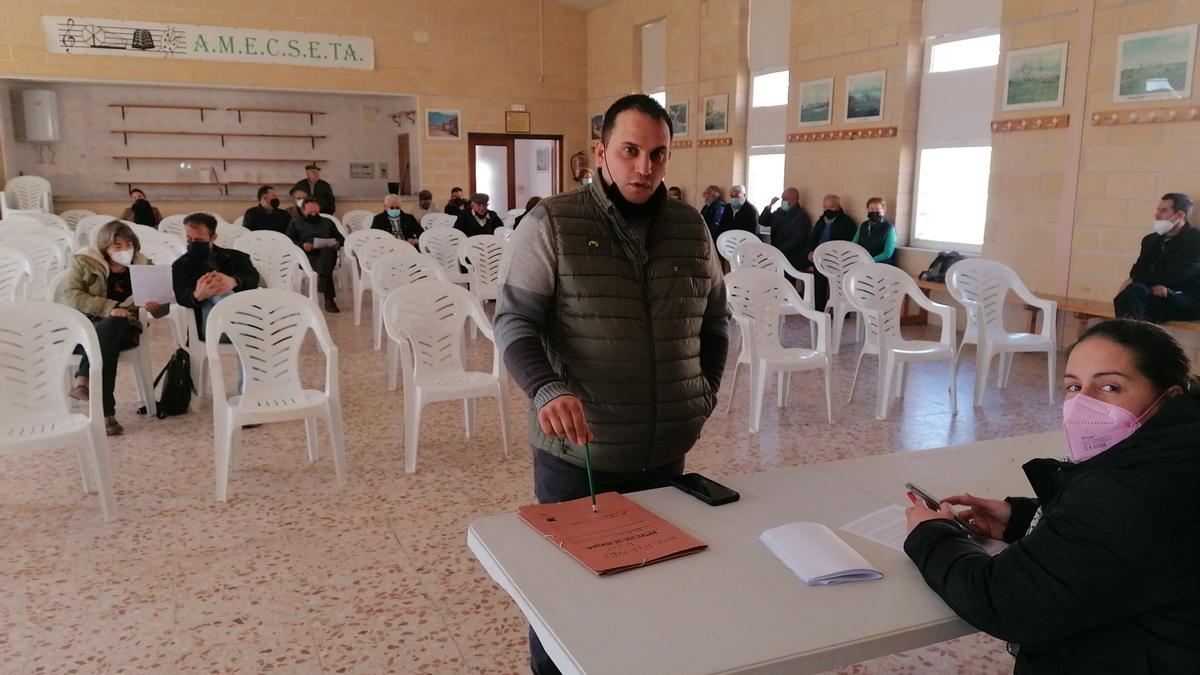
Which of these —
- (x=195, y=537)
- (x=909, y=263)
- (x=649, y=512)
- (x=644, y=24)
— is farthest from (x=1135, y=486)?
(x=644, y=24)

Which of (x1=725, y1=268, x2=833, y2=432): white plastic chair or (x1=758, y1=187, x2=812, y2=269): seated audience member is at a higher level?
(x1=758, y1=187, x2=812, y2=269): seated audience member

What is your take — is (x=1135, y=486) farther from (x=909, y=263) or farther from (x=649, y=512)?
(x=909, y=263)

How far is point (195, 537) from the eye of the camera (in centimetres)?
321

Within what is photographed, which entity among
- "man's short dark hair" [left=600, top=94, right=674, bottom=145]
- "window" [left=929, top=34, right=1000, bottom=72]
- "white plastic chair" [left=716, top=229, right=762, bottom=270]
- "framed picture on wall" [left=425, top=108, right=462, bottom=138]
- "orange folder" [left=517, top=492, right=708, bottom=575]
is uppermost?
"window" [left=929, top=34, right=1000, bottom=72]

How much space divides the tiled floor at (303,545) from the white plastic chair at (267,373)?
0.22 metres

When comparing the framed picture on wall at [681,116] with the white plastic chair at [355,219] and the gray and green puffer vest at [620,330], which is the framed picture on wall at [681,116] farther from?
the gray and green puffer vest at [620,330]

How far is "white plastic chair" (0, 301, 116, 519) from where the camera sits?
3.29 meters

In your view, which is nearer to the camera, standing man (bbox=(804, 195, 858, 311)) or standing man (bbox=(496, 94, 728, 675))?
standing man (bbox=(496, 94, 728, 675))

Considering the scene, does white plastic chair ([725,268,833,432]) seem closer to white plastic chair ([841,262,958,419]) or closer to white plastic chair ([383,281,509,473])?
white plastic chair ([841,262,958,419])

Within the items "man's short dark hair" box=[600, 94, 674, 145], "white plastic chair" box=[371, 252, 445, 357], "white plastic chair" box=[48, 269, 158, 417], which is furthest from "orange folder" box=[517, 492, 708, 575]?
"white plastic chair" box=[371, 252, 445, 357]

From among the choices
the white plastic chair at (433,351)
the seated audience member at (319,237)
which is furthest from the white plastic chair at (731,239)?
the white plastic chair at (433,351)

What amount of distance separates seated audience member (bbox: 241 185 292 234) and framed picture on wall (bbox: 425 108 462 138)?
4150mm

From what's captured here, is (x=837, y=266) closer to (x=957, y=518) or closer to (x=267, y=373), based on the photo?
(x=267, y=373)

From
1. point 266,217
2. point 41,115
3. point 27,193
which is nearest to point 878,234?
point 266,217
